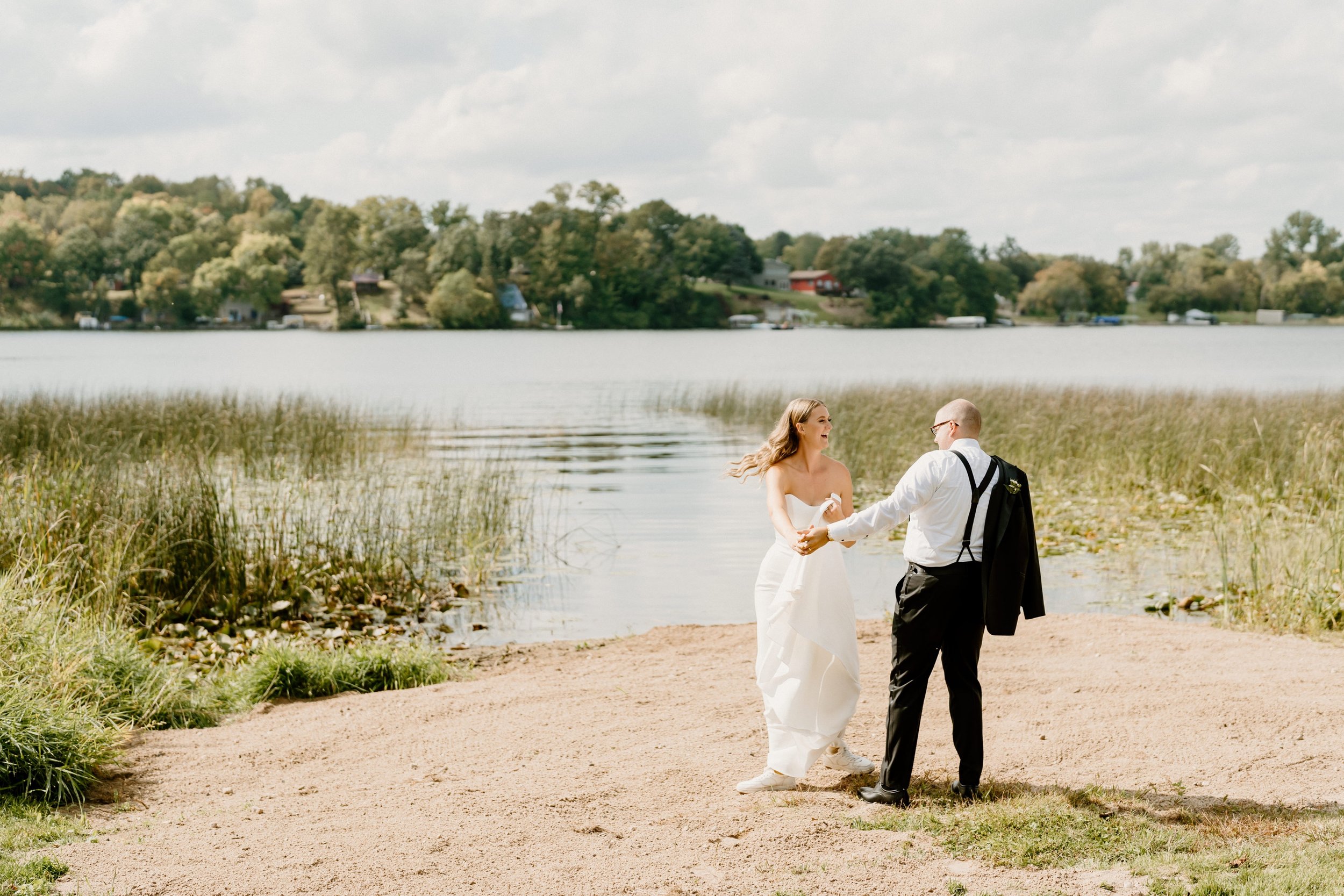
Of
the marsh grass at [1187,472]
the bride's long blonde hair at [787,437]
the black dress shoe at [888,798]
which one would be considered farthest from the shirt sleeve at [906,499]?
the marsh grass at [1187,472]

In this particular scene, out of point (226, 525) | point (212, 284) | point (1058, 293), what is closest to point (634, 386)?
point (226, 525)

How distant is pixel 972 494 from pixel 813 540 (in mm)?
784

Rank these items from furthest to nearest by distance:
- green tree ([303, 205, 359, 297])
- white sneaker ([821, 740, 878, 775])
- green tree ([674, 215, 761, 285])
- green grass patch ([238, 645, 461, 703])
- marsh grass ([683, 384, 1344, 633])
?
green tree ([674, 215, 761, 285]), green tree ([303, 205, 359, 297]), marsh grass ([683, 384, 1344, 633]), green grass patch ([238, 645, 461, 703]), white sneaker ([821, 740, 878, 775])

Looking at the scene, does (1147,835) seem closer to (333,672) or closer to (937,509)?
(937,509)

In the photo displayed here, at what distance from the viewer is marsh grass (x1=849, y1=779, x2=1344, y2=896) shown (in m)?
4.56

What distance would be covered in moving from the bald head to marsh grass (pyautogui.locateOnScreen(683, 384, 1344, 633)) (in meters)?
5.77

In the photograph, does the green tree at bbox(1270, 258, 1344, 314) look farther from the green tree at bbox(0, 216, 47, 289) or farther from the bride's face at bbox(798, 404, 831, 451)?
the bride's face at bbox(798, 404, 831, 451)

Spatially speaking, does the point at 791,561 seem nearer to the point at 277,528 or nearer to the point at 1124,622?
the point at 1124,622

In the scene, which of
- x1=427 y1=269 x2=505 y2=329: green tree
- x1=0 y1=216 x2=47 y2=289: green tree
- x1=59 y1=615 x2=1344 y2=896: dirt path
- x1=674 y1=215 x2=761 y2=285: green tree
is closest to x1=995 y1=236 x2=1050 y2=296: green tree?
x1=674 y1=215 x2=761 y2=285: green tree

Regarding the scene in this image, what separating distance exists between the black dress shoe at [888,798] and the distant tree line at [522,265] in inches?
4409

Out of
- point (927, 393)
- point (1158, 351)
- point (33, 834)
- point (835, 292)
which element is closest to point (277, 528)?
point (33, 834)

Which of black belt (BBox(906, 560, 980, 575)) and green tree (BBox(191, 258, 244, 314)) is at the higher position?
green tree (BBox(191, 258, 244, 314))

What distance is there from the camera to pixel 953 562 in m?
5.08

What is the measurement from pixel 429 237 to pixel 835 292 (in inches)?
2234
